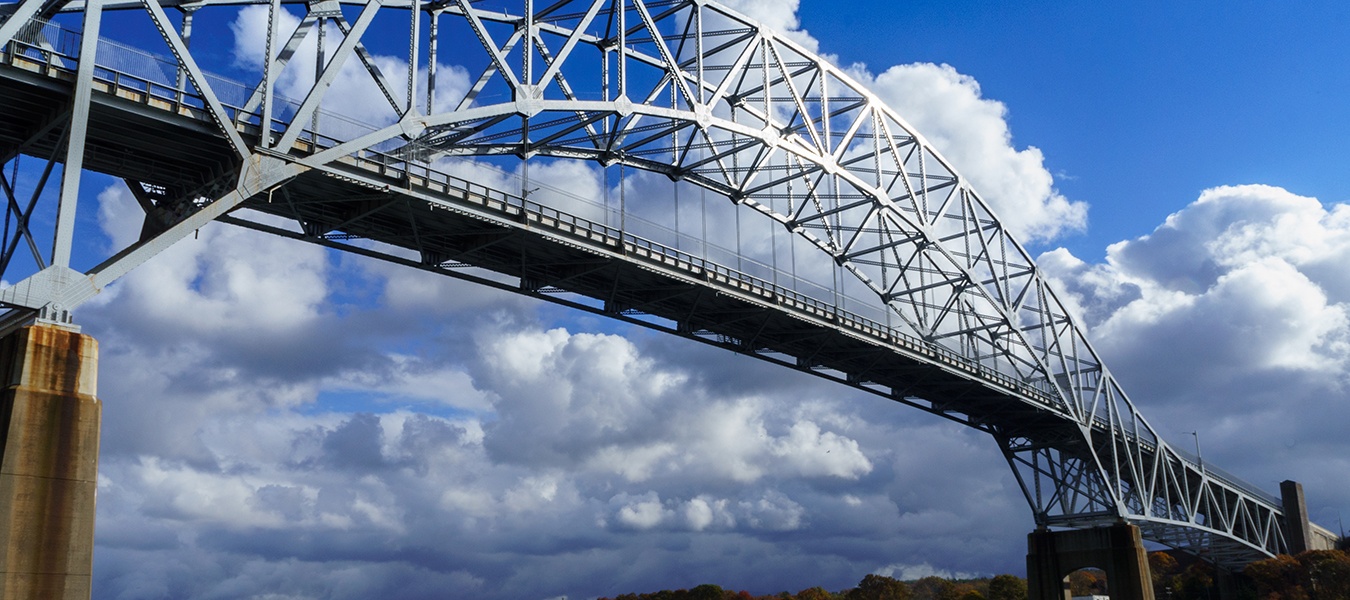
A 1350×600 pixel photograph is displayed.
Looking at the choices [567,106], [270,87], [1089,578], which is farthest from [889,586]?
[270,87]

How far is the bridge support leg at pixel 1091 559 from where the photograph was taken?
72500 mm

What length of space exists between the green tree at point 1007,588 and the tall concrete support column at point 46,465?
11643cm

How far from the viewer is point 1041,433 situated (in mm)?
78312

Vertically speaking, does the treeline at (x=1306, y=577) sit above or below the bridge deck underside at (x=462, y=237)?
below

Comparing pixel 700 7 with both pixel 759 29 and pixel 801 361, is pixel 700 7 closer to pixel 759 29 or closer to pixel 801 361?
pixel 759 29

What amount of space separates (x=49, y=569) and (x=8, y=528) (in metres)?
1.19

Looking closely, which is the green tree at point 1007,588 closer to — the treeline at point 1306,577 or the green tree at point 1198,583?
the green tree at point 1198,583

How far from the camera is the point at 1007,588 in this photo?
12912cm

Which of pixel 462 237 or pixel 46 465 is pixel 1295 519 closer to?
pixel 462 237

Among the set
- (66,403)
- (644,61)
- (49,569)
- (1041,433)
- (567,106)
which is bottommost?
(49,569)

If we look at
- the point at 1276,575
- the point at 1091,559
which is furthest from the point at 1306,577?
the point at 1091,559

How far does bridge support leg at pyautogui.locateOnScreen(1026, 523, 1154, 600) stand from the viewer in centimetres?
7250

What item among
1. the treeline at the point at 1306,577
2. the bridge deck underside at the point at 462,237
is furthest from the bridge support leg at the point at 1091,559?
the treeline at the point at 1306,577

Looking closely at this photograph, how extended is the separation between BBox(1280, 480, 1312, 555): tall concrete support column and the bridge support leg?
118 feet
